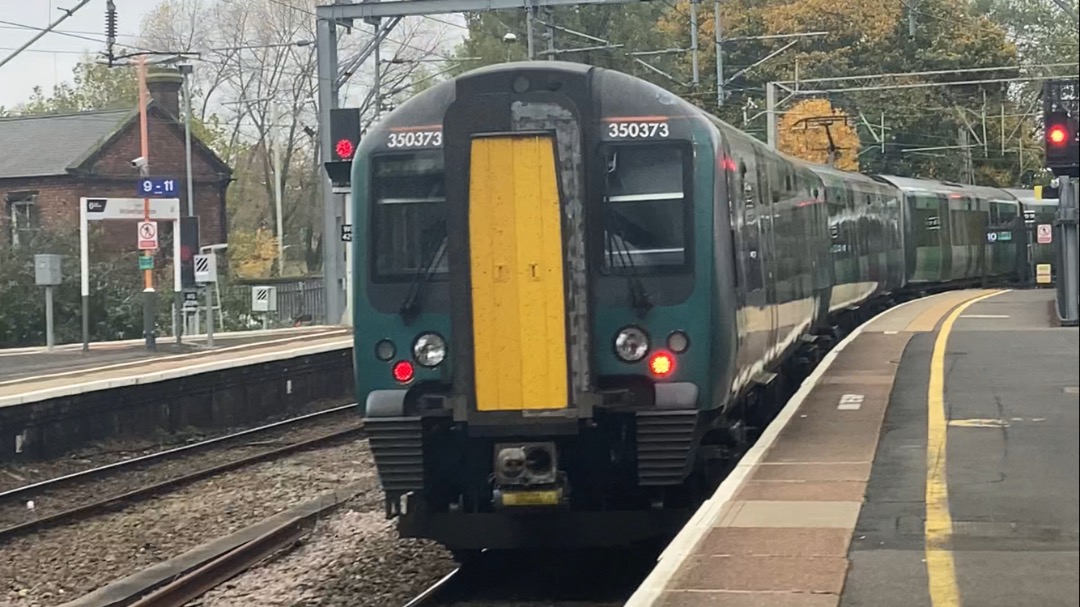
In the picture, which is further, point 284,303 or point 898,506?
point 284,303

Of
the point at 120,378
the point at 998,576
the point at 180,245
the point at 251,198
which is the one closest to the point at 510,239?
the point at 998,576

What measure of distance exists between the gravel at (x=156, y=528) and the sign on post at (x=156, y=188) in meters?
12.6

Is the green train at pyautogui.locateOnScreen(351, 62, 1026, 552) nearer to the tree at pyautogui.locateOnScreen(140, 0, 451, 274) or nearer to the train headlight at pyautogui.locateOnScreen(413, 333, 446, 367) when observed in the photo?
the train headlight at pyautogui.locateOnScreen(413, 333, 446, 367)

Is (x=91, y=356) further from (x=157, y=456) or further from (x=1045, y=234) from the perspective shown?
(x=1045, y=234)

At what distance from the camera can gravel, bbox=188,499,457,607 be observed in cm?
1016

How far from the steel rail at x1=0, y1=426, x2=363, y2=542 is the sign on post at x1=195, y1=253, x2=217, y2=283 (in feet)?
33.9

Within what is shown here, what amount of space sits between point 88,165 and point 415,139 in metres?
32.9

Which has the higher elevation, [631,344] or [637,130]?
[637,130]

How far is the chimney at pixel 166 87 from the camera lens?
148 feet

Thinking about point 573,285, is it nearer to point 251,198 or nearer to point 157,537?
point 157,537

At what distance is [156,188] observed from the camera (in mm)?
28938

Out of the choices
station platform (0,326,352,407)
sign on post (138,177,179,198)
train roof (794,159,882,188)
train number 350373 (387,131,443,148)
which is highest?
sign on post (138,177,179,198)

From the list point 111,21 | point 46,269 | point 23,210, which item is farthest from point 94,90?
point 46,269

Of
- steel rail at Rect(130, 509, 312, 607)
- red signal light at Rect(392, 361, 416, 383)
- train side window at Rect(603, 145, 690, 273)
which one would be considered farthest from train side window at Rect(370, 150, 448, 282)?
steel rail at Rect(130, 509, 312, 607)
